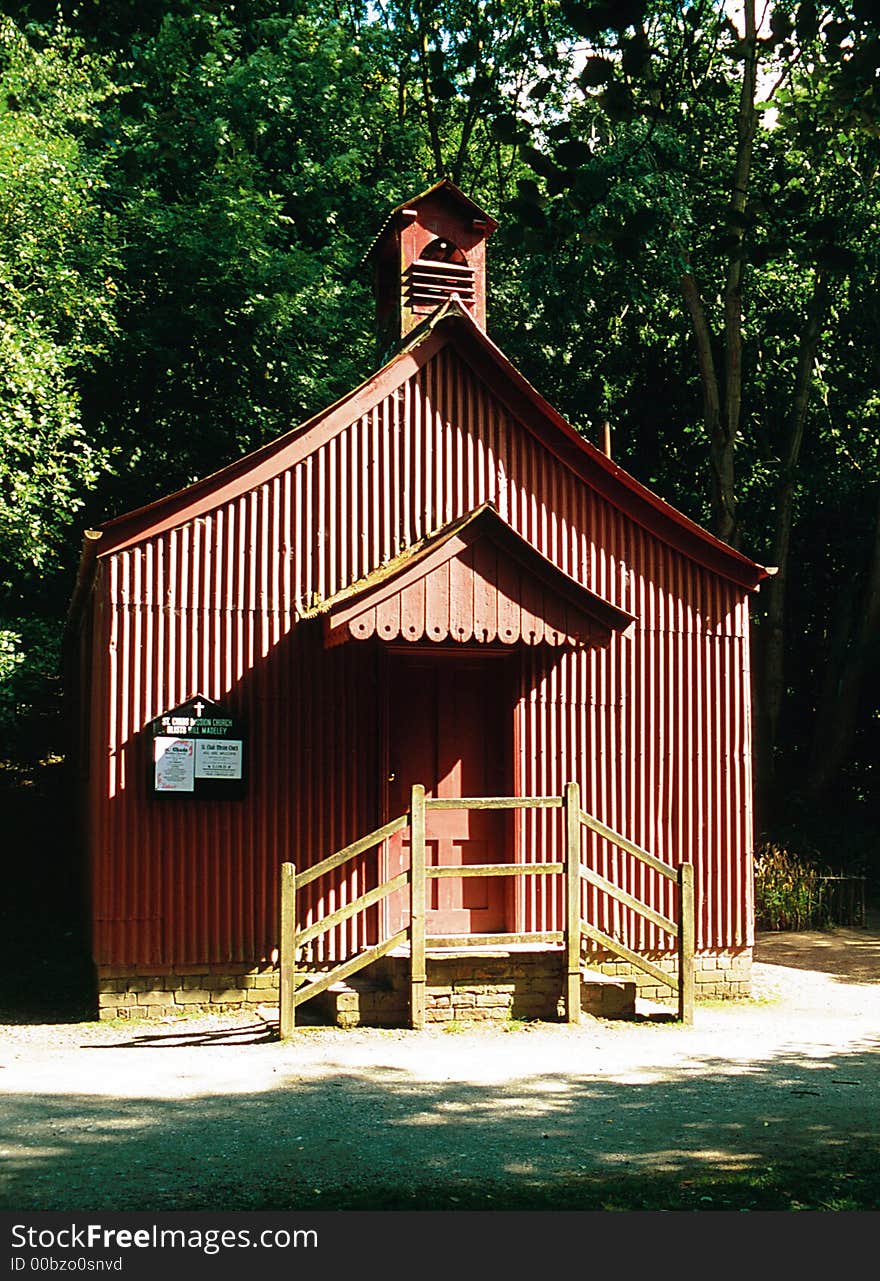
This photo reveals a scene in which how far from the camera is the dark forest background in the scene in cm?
2212

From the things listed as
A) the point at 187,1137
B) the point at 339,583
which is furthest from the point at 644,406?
the point at 187,1137

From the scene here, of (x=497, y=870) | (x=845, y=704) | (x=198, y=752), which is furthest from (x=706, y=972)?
(x=845, y=704)

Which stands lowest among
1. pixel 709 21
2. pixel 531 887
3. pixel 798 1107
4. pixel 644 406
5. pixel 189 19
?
pixel 798 1107

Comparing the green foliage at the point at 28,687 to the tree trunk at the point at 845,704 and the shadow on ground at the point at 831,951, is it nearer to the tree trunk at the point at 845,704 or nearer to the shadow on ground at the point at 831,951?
the shadow on ground at the point at 831,951

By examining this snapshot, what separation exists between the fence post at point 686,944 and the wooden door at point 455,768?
1.68m

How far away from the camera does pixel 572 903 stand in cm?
1186

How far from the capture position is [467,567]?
12227 millimetres

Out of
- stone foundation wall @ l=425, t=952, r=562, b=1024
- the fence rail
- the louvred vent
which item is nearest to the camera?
the fence rail

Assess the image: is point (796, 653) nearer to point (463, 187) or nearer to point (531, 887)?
point (463, 187)

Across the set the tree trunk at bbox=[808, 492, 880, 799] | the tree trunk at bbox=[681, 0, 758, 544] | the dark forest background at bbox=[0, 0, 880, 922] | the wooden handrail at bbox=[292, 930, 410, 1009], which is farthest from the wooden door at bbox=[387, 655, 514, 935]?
the tree trunk at bbox=[808, 492, 880, 799]

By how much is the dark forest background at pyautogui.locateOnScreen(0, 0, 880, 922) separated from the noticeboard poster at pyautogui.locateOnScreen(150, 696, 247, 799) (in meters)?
8.78

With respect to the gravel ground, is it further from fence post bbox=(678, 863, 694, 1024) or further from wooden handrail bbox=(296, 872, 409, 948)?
wooden handrail bbox=(296, 872, 409, 948)

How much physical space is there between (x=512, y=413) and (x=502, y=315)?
1245 centimetres

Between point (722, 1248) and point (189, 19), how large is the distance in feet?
29.5
